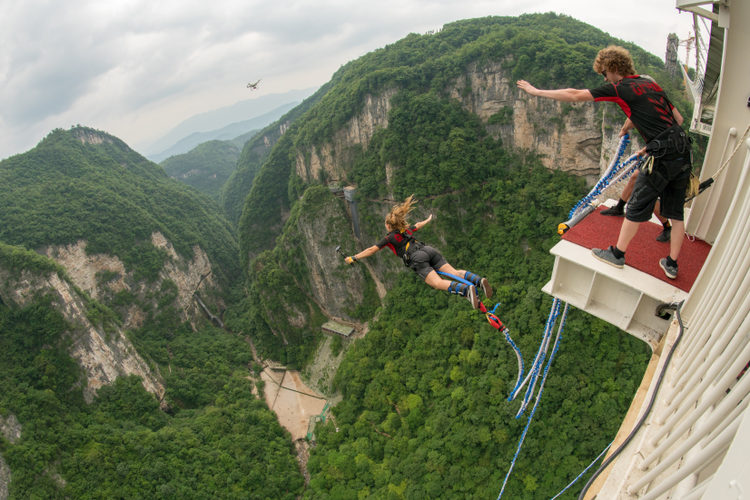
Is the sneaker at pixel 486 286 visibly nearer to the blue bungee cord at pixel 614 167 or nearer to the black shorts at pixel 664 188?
the blue bungee cord at pixel 614 167

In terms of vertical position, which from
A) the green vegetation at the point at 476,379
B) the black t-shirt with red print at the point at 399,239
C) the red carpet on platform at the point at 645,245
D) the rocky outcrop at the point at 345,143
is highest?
the red carpet on platform at the point at 645,245

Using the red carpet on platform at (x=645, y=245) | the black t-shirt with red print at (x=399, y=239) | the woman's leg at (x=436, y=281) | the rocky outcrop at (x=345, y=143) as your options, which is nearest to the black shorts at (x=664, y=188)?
the red carpet on platform at (x=645, y=245)

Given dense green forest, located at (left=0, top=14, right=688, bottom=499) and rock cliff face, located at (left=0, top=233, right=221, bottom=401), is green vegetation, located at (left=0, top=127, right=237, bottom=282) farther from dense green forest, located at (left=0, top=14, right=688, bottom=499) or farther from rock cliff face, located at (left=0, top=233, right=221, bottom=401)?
rock cliff face, located at (left=0, top=233, right=221, bottom=401)

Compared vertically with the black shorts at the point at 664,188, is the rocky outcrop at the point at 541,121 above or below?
below

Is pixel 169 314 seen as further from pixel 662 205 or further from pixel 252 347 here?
pixel 662 205

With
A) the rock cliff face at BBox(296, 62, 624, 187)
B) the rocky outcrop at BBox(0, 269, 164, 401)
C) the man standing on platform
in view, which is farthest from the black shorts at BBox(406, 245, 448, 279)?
the rocky outcrop at BBox(0, 269, 164, 401)

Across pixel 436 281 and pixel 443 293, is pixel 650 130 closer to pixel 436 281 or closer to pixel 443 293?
pixel 436 281
